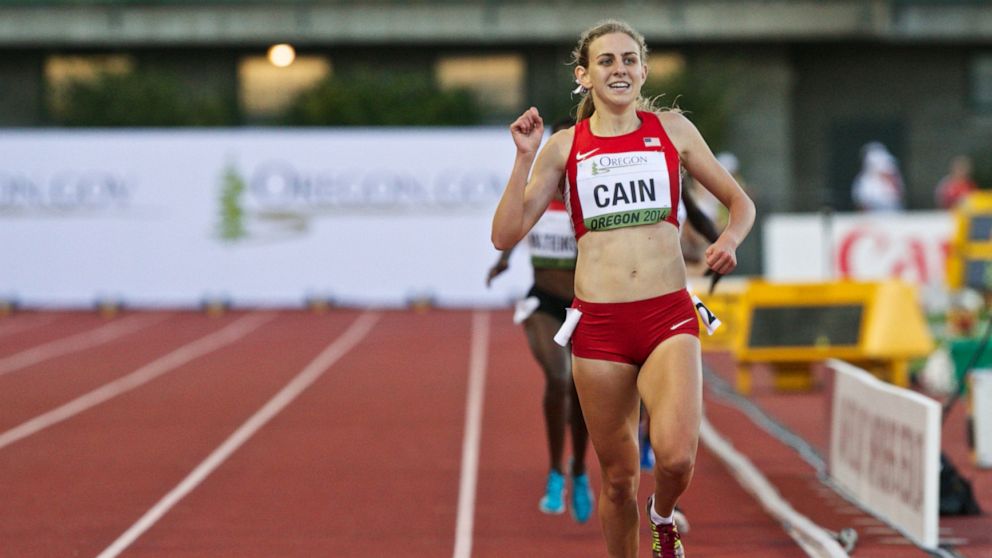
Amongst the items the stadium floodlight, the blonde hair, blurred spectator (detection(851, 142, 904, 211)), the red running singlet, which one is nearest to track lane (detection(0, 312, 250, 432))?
the blonde hair

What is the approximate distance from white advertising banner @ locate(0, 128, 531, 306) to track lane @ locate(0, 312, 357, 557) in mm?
6961

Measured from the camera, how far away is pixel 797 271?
23.8 m

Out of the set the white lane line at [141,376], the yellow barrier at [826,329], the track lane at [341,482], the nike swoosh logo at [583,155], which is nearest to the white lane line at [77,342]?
the white lane line at [141,376]

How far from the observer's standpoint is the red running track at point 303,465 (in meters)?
8.03

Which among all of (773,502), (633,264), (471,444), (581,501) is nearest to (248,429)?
(471,444)

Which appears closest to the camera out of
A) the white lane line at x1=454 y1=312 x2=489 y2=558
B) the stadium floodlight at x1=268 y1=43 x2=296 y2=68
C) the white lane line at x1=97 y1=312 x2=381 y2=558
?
the white lane line at x1=454 y1=312 x2=489 y2=558

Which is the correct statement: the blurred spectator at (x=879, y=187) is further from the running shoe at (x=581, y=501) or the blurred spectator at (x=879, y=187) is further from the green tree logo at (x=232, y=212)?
the running shoe at (x=581, y=501)

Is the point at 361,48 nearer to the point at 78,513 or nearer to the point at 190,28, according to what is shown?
the point at 190,28

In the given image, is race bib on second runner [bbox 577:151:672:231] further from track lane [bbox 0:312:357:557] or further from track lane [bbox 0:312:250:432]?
track lane [bbox 0:312:250:432]

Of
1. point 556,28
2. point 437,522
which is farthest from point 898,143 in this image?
point 437,522

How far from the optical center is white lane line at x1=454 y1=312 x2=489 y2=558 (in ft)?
26.9

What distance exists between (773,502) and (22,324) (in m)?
16.2

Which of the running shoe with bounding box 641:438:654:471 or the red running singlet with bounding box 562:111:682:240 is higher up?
the red running singlet with bounding box 562:111:682:240

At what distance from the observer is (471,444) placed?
11.5m
